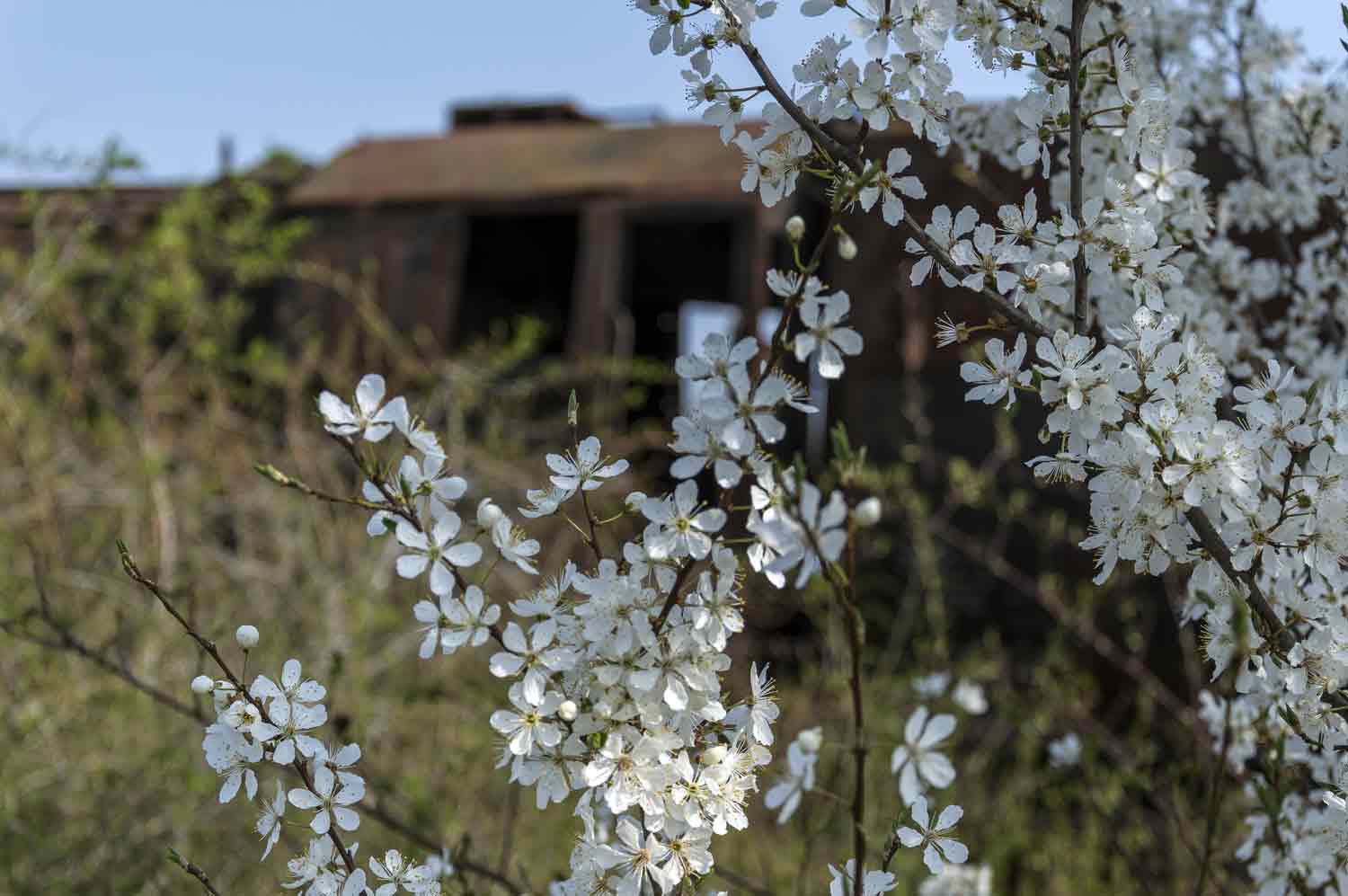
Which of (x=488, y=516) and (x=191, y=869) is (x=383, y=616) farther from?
(x=488, y=516)

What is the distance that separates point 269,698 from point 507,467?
4.49m

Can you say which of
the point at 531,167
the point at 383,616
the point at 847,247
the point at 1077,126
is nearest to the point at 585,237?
the point at 531,167

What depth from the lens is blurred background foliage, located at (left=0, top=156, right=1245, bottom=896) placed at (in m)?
3.40

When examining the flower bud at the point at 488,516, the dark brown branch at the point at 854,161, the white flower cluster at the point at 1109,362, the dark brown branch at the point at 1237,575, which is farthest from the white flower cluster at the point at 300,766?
the dark brown branch at the point at 1237,575

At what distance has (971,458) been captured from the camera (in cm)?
515

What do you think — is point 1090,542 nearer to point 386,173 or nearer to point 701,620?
point 701,620

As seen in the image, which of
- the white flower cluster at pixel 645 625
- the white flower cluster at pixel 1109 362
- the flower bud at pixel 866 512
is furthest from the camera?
the white flower cluster at pixel 1109 362

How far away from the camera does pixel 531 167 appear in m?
7.67

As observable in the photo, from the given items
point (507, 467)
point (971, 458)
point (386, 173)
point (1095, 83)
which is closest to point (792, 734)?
point (971, 458)

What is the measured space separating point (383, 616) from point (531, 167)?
395cm

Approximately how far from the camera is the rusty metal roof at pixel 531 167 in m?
7.06

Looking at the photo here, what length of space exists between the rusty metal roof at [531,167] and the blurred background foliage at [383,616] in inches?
40.0

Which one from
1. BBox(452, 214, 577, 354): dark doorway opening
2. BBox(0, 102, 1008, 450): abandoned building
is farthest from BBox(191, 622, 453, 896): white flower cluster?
BBox(452, 214, 577, 354): dark doorway opening

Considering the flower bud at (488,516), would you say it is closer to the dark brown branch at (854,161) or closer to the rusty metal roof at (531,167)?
the dark brown branch at (854,161)
